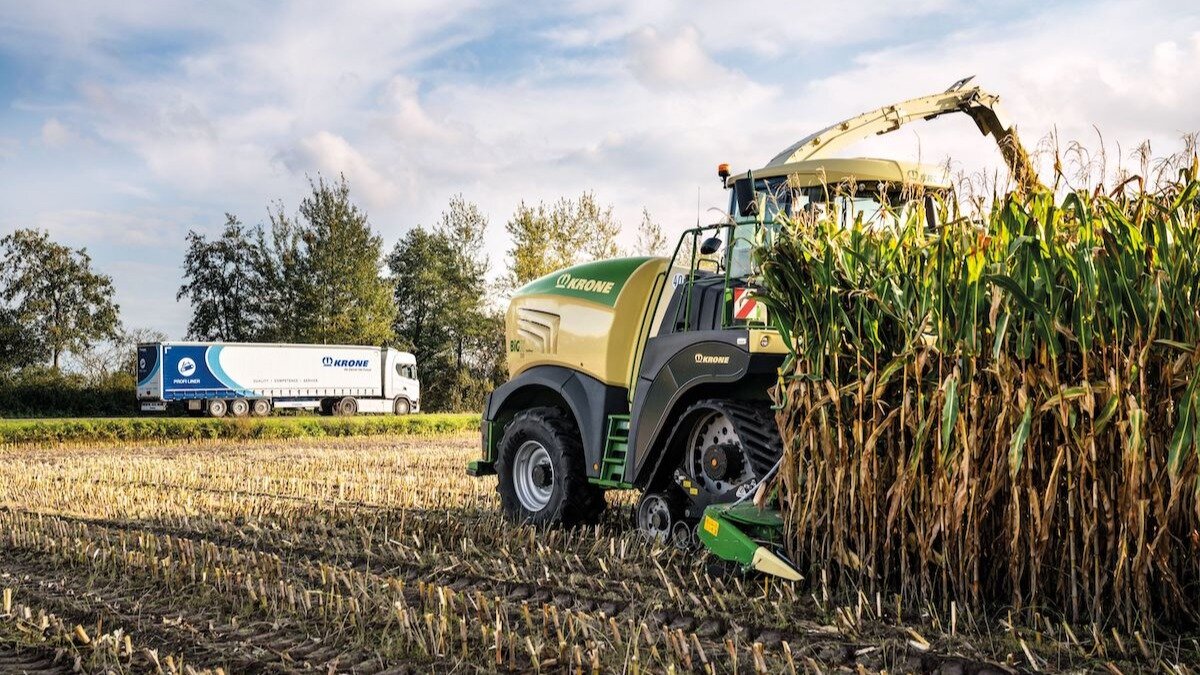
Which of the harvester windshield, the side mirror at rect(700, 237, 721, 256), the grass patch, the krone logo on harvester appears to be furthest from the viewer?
the grass patch

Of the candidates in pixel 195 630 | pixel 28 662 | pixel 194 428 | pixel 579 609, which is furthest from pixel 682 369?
pixel 194 428

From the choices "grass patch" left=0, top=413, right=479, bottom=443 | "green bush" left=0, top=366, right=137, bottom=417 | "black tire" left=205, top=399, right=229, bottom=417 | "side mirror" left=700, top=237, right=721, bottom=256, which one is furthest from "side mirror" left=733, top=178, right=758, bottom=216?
"green bush" left=0, top=366, right=137, bottom=417

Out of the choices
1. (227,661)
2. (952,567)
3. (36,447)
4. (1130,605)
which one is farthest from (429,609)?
(36,447)

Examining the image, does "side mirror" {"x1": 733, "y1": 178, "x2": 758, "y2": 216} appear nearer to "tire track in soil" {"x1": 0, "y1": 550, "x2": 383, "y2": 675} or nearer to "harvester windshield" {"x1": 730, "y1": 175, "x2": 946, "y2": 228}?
"harvester windshield" {"x1": 730, "y1": 175, "x2": 946, "y2": 228}

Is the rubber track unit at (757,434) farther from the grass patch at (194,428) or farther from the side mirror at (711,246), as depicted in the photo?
the grass patch at (194,428)

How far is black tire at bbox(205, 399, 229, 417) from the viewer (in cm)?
3484

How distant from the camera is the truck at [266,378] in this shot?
112 ft

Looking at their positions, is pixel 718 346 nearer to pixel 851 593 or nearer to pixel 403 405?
pixel 851 593

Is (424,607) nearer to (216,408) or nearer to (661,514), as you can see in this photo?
(661,514)

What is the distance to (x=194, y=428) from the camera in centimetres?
2480

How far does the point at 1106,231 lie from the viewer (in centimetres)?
497

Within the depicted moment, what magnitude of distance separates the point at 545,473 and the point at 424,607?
3050 millimetres

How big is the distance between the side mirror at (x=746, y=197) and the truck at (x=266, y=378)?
98.3 ft

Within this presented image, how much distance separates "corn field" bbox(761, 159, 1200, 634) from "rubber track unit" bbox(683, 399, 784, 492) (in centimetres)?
22
